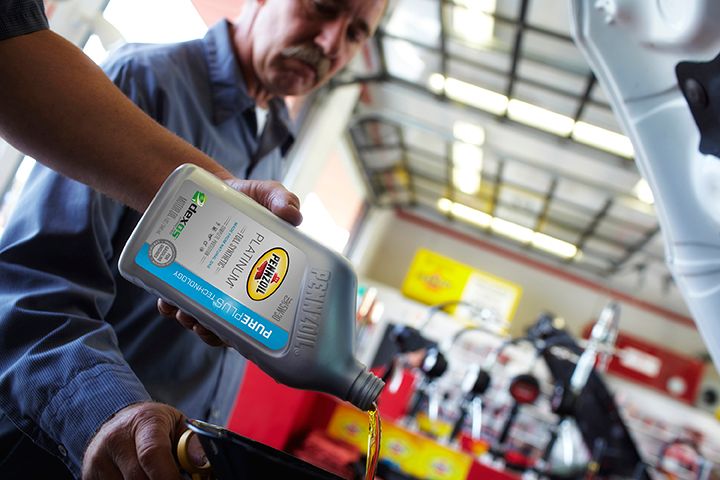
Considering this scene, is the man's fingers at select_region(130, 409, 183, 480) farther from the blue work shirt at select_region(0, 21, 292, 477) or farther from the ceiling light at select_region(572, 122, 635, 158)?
the ceiling light at select_region(572, 122, 635, 158)

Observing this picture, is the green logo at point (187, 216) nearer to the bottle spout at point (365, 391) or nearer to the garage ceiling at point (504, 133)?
the bottle spout at point (365, 391)

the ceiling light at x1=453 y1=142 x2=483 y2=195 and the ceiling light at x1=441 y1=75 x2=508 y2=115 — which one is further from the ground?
the ceiling light at x1=441 y1=75 x2=508 y2=115

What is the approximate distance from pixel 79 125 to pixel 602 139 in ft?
24.9

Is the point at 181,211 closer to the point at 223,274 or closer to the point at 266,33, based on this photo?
the point at 223,274

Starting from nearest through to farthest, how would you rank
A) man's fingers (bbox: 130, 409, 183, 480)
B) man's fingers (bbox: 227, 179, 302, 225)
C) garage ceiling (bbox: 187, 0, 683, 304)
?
man's fingers (bbox: 130, 409, 183, 480), man's fingers (bbox: 227, 179, 302, 225), garage ceiling (bbox: 187, 0, 683, 304)

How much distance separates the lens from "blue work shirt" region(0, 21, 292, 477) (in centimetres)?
69

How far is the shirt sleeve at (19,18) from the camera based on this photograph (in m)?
0.62

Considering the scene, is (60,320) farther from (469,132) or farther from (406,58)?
(469,132)

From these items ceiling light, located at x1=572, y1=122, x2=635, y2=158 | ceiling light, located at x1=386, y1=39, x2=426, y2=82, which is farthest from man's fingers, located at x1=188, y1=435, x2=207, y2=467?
ceiling light, located at x1=572, y1=122, x2=635, y2=158

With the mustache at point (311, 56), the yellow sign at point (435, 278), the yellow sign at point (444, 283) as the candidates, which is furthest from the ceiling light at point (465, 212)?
the mustache at point (311, 56)

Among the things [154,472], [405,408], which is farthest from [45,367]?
[405,408]

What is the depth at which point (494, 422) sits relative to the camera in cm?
1009

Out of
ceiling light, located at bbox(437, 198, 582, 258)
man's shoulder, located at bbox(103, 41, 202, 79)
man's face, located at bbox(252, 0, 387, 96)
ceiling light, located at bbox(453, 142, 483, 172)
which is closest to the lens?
man's shoulder, located at bbox(103, 41, 202, 79)

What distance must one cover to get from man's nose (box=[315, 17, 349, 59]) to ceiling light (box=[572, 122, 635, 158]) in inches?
258
